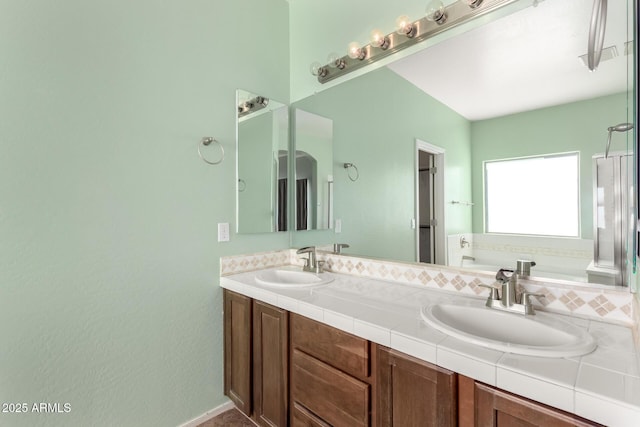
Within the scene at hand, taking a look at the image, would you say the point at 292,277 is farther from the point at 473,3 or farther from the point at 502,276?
the point at 473,3

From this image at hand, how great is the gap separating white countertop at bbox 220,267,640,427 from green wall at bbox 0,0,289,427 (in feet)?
2.23

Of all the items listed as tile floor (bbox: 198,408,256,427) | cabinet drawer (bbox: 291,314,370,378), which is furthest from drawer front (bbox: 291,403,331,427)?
tile floor (bbox: 198,408,256,427)

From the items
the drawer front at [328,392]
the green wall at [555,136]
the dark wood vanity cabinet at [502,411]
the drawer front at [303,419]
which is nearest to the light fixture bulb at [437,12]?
the green wall at [555,136]

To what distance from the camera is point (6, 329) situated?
3.92 ft

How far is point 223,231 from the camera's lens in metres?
1.85

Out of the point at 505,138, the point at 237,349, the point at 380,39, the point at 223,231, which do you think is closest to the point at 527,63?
the point at 505,138

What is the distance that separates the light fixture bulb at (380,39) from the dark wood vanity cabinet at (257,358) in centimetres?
156

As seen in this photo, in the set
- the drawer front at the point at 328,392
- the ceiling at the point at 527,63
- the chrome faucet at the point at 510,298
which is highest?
the ceiling at the point at 527,63

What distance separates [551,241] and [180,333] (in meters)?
1.89

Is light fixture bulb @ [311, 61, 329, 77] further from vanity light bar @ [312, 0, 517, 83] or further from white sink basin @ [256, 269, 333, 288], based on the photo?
white sink basin @ [256, 269, 333, 288]

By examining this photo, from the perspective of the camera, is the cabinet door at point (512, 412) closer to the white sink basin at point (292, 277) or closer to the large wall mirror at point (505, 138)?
the large wall mirror at point (505, 138)

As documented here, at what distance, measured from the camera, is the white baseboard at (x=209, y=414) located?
5.61ft

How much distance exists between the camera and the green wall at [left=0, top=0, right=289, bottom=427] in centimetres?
123

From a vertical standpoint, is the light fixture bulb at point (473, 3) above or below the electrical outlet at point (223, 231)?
above
